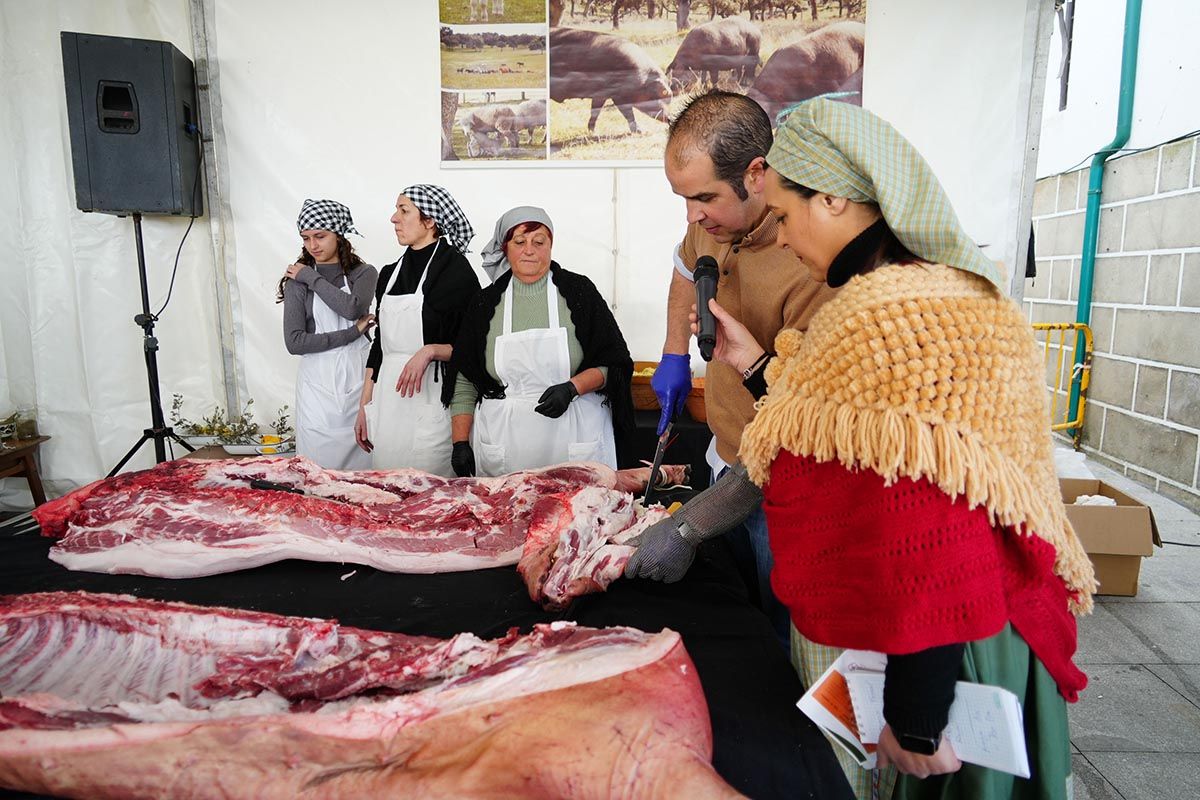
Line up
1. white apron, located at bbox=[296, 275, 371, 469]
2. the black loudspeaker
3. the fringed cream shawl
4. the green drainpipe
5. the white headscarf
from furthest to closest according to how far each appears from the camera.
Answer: the green drainpipe < the black loudspeaker < white apron, located at bbox=[296, 275, 371, 469] < the white headscarf < the fringed cream shawl

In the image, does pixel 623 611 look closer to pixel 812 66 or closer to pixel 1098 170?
pixel 812 66

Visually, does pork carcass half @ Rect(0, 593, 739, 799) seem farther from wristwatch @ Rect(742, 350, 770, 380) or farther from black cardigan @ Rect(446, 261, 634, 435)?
black cardigan @ Rect(446, 261, 634, 435)

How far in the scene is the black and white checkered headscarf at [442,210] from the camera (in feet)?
11.7

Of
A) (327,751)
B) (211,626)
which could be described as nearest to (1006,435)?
(327,751)

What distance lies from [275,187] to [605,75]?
2261 millimetres

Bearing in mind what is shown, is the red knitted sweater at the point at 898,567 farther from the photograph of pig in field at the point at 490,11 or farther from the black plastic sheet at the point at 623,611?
the photograph of pig in field at the point at 490,11

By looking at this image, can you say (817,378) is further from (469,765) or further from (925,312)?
(469,765)

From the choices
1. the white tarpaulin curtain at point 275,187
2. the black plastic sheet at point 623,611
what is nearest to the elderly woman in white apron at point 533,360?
the black plastic sheet at point 623,611

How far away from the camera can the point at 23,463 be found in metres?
4.43

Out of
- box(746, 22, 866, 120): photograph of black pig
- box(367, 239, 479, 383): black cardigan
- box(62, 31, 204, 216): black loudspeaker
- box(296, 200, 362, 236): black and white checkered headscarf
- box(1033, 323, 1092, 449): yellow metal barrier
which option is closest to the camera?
box(367, 239, 479, 383): black cardigan

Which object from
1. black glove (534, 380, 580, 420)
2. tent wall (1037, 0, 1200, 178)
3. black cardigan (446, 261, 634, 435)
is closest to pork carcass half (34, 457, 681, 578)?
black glove (534, 380, 580, 420)

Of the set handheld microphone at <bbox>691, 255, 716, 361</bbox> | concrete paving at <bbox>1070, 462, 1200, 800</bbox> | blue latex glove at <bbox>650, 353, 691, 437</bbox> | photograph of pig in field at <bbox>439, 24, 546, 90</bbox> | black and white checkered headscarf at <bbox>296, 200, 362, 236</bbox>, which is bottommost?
concrete paving at <bbox>1070, 462, 1200, 800</bbox>

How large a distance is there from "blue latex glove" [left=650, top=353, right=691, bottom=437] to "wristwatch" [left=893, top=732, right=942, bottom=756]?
4.00 feet

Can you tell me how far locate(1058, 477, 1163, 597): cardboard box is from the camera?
3283 millimetres
